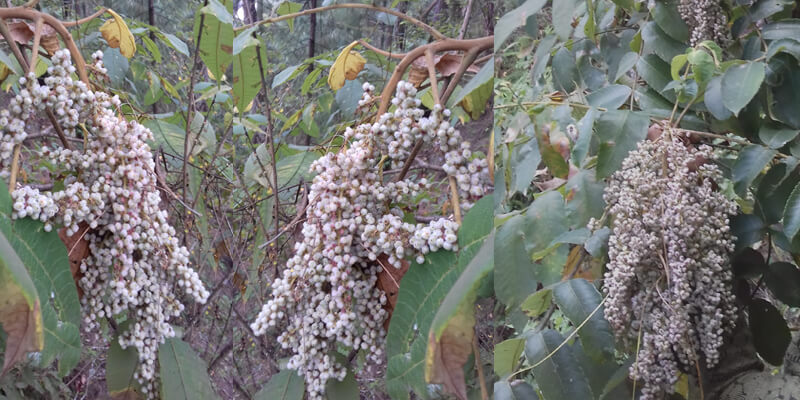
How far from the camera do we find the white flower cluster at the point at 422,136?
0.71 meters

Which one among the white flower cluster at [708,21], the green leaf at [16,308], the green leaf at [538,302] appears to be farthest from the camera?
the green leaf at [538,302]

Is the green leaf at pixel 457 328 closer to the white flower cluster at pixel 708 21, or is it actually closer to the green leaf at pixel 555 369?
the green leaf at pixel 555 369

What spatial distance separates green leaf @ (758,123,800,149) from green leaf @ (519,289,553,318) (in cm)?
30

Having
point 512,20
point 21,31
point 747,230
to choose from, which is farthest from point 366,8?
point 747,230

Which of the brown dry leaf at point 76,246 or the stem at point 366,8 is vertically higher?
the stem at point 366,8

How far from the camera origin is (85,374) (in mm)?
721

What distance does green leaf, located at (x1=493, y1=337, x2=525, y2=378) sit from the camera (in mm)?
890

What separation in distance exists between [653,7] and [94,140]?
659 millimetres

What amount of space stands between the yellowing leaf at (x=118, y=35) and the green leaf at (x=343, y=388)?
0.46 metres

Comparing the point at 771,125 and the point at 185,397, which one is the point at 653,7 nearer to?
the point at 771,125

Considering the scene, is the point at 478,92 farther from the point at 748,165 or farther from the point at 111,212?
the point at 111,212

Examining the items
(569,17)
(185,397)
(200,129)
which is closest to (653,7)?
(569,17)

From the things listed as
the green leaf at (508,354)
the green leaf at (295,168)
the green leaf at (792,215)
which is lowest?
the green leaf at (508,354)

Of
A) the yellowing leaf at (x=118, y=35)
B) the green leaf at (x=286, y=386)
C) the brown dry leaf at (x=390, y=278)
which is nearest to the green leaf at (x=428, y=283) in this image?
the brown dry leaf at (x=390, y=278)
